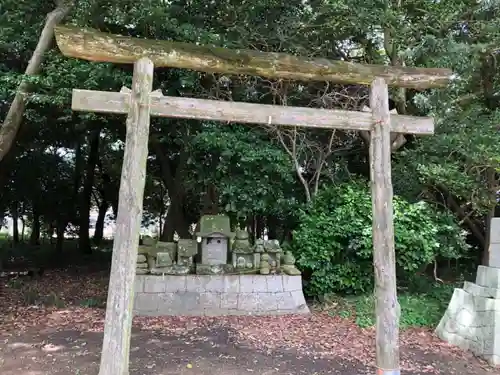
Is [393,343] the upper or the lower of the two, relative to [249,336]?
upper

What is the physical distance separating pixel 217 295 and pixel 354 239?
2759 millimetres

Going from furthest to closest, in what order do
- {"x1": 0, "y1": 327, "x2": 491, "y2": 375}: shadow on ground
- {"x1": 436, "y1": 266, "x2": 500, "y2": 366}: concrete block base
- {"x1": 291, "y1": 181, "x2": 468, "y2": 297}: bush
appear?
→ {"x1": 291, "y1": 181, "x2": 468, "y2": 297}: bush < {"x1": 436, "y1": 266, "x2": 500, "y2": 366}: concrete block base < {"x1": 0, "y1": 327, "x2": 491, "y2": 375}: shadow on ground

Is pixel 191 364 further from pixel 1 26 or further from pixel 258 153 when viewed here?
pixel 1 26

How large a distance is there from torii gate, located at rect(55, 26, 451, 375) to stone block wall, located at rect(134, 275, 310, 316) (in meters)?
3.47

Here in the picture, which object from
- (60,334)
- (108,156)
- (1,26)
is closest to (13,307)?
(60,334)

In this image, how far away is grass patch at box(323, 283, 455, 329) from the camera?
7.26 metres

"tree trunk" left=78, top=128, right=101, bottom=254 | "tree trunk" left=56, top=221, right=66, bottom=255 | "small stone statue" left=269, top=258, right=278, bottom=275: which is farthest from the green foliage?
"tree trunk" left=56, top=221, right=66, bottom=255

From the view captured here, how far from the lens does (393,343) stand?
447 centimetres

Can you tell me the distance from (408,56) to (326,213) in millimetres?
3364

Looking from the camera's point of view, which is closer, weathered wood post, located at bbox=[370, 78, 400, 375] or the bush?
weathered wood post, located at bbox=[370, 78, 400, 375]

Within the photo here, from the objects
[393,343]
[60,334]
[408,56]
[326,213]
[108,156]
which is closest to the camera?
[393,343]

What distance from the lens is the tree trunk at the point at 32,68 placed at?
23.9 ft

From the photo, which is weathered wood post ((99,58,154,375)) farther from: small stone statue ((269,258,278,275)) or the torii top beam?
small stone statue ((269,258,278,275))

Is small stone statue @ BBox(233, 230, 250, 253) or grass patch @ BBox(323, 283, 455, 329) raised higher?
small stone statue @ BBox(233, 230, 250, 253)
